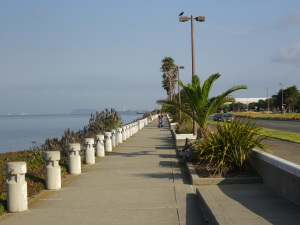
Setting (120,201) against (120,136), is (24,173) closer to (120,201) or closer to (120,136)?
(120,201)

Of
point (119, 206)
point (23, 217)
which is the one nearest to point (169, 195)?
point (119, 206)

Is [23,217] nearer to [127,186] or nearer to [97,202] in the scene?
[97,202]

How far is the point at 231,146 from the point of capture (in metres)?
10.8

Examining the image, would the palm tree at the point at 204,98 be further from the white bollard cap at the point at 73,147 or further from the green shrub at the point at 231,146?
the white bollard cap at the point at 73,147

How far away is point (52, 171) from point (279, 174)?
5.21m

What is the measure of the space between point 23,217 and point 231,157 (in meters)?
5.49

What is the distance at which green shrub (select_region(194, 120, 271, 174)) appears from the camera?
1063 cm

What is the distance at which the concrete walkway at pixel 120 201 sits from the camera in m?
7.16

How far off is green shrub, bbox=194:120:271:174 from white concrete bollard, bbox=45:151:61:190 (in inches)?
152

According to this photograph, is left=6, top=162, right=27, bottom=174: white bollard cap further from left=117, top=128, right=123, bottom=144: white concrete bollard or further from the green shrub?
left=117, top=128, right=123, bottom=144: white concrete bollard

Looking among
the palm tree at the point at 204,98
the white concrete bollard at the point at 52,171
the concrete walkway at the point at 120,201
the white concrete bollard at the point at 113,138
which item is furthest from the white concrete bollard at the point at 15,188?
the white concrete bollard at the point at 113,138

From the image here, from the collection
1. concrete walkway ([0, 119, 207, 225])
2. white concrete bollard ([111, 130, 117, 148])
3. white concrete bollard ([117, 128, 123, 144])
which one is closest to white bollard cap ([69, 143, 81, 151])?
concrete walkway ([0, 119, 207, 225])

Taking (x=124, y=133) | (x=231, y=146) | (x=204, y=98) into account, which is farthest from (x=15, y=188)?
(x=124, y=133)

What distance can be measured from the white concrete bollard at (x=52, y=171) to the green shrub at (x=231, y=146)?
12.7ft
